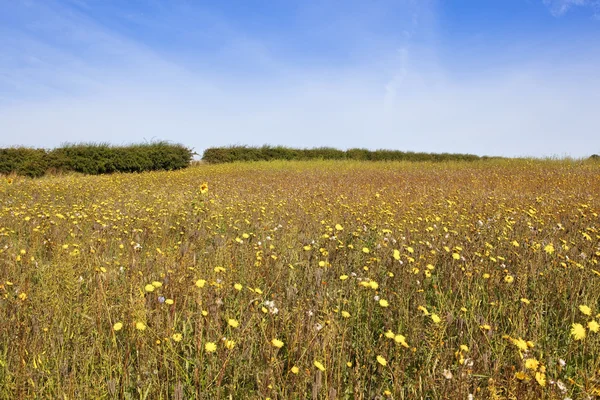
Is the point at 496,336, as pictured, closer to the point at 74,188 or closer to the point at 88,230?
the point at 88,230

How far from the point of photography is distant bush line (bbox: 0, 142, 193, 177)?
17797 millimetres

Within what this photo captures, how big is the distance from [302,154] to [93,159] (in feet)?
47.7

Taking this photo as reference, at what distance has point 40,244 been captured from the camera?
4285 mm

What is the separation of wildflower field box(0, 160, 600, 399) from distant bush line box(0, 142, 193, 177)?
50.4ft

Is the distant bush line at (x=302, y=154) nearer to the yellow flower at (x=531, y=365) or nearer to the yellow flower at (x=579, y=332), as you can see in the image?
the yellow flower at (x=579, y=332)

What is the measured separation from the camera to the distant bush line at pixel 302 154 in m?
25.8

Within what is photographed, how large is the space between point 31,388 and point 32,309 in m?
0.83

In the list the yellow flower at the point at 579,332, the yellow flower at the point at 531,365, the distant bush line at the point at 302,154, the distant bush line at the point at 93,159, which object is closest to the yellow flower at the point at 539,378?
the yellow flower at the point at 531,365

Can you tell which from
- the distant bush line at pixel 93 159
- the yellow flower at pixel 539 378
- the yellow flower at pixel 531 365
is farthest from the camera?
the distant bush line at pixel 93 159

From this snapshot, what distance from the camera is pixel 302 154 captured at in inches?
1107

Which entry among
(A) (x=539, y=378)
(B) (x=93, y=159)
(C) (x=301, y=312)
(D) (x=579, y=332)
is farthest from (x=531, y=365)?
(B) (x=93, y=159)

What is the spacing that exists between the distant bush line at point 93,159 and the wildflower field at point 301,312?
1537cm

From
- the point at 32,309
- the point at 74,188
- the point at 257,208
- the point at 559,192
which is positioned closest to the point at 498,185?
the point at 559,192

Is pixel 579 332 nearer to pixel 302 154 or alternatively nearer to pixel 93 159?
pixel 93 159
